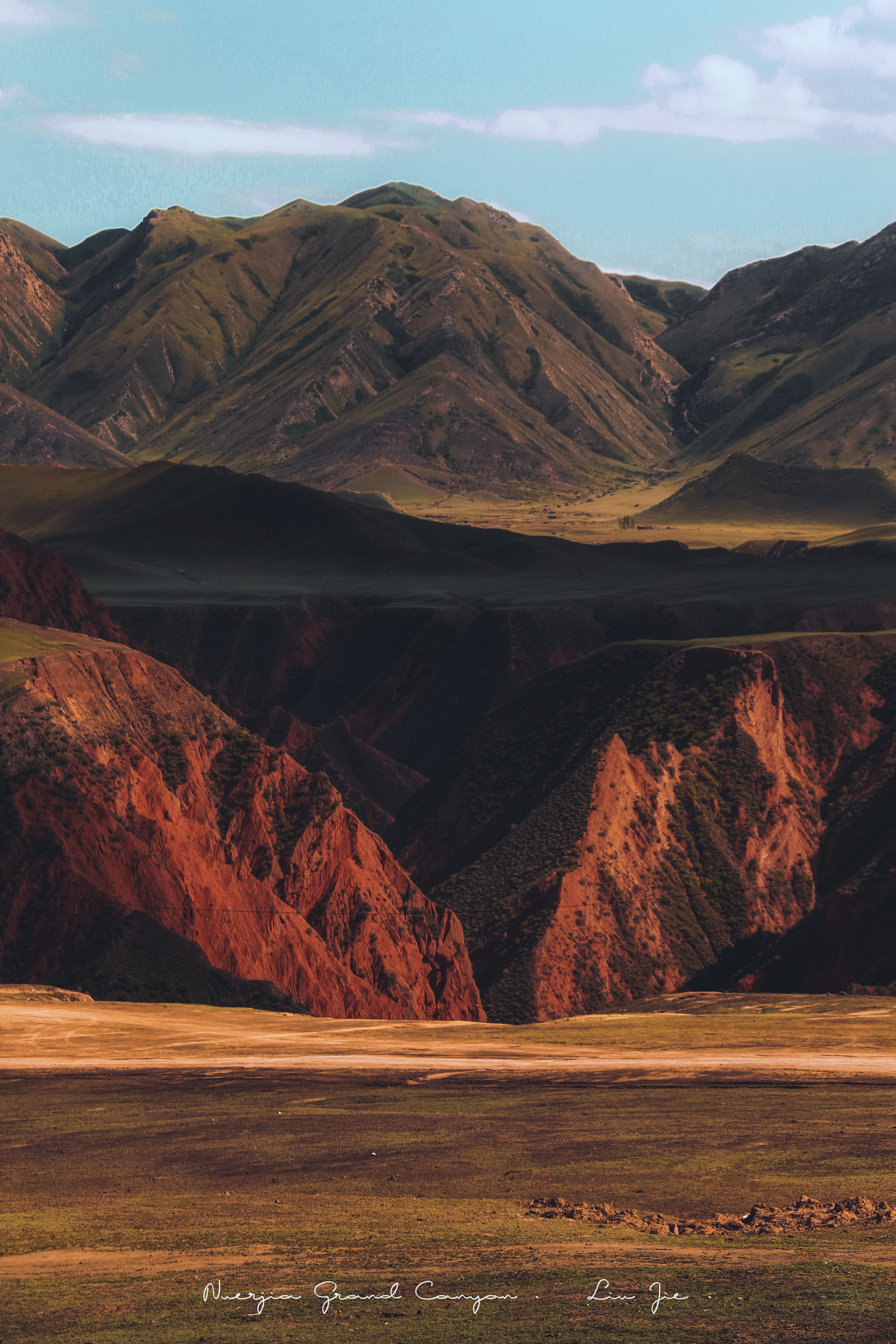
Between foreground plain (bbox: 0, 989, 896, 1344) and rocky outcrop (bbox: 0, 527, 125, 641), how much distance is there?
75531mm

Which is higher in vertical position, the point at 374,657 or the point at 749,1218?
the point at 374,657

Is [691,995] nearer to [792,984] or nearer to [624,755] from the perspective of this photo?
[792,984]

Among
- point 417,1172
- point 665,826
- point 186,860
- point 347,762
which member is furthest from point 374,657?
point 417,1172

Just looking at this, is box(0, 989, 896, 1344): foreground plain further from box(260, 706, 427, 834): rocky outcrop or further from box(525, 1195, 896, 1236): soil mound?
box(260, 706, 427, 834): rocky outcrop

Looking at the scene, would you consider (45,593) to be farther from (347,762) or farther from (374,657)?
(374,657)

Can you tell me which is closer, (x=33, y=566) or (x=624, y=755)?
(x=624, y=755)

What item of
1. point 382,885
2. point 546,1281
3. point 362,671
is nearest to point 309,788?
point 382,885

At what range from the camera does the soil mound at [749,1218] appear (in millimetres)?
24844

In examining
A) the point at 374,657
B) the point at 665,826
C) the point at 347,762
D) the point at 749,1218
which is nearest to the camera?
the point at 749,1218

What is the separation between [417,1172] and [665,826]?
190ft

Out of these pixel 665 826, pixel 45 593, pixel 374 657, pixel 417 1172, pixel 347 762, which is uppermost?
pixel 45 593

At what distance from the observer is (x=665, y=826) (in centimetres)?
8700

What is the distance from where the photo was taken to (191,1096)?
129 ft

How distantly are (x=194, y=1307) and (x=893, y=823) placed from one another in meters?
70.8
